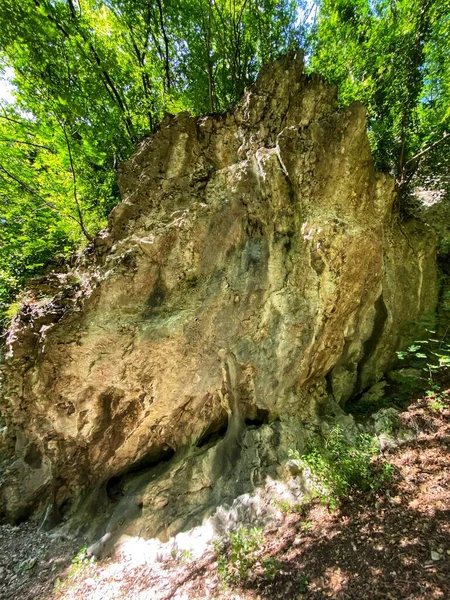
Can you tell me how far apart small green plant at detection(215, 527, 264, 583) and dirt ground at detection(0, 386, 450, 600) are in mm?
91

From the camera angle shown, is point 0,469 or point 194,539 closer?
point 194,539

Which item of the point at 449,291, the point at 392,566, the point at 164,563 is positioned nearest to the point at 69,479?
the point at 164,563

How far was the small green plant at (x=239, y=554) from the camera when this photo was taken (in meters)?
3.26

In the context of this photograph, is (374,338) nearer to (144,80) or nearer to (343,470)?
(343,470)

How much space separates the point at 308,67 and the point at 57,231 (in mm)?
9989

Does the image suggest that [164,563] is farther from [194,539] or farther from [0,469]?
[0,469]

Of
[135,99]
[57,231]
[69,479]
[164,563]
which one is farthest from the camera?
[135,99]

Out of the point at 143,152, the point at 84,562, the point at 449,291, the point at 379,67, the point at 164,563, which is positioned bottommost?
the point at 84,562

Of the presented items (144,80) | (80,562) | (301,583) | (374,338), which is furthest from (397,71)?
(80,562)

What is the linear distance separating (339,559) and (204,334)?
3.63m

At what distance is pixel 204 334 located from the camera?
5.27 m

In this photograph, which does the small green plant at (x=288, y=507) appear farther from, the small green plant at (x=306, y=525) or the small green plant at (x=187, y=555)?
the small green plant at (x=187, y=555)

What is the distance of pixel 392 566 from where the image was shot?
273cm

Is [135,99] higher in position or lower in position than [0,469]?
higher
